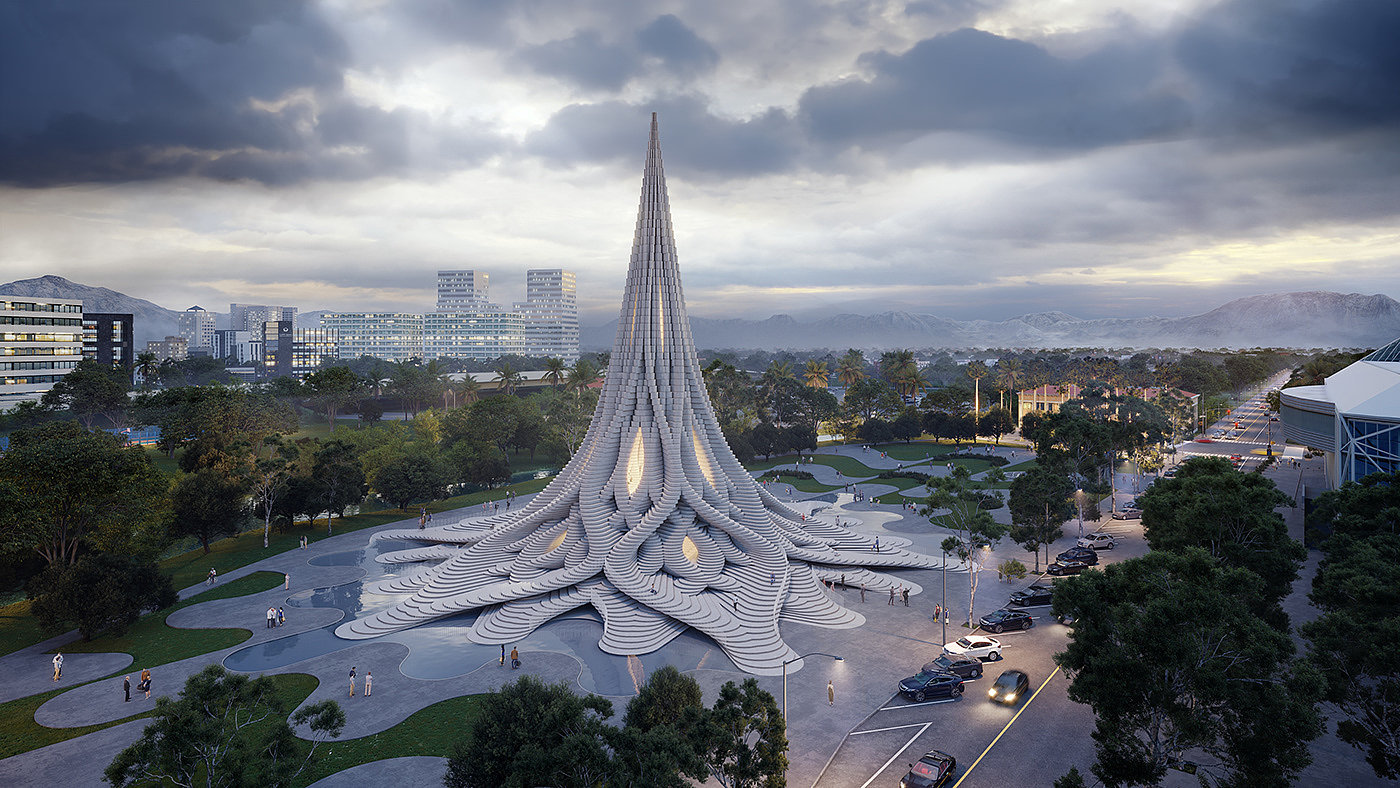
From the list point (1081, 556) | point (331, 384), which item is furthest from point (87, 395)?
point (1081, 556)

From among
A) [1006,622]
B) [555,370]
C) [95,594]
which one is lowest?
[1006,622]

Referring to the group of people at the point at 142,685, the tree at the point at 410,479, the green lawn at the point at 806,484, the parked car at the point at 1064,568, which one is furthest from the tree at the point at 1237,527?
the tree at the point at 410,479

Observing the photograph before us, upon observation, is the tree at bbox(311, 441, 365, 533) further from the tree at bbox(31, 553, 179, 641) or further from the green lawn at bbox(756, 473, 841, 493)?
the green lawn at bbox(756, 473, 841, 493)

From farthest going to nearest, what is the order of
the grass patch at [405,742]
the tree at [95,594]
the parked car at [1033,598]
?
the parked car at [1033,598] < the tree at [95,594] < the grass patch at [405,742]

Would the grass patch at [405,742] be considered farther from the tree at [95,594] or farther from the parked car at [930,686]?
the tree at [95,594]

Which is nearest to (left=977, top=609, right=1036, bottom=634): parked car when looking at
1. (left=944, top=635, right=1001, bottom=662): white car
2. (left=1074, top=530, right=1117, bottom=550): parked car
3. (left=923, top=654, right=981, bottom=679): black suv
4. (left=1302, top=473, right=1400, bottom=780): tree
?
(left=944, top=635, right=1001, bottom=662): white car

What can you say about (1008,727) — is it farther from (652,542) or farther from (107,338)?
(107,338)

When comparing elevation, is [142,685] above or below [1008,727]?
below

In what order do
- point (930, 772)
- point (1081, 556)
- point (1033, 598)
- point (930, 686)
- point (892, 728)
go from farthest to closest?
1. point (1081, 556)
2. point (1033, 598)
3. point (930, 686)
4. point (892, 728)
5. point (930, 772)
